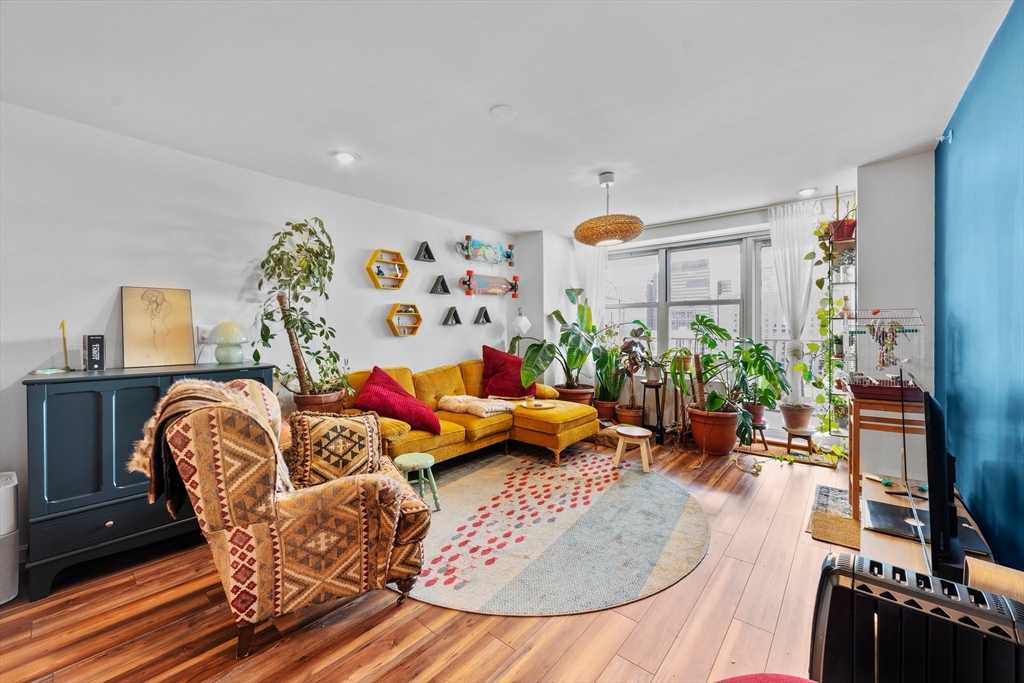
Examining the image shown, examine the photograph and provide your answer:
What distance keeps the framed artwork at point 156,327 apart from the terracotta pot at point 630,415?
4009 mm

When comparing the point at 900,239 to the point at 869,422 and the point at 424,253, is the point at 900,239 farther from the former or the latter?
the point at 424,253

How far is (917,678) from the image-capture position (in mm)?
797

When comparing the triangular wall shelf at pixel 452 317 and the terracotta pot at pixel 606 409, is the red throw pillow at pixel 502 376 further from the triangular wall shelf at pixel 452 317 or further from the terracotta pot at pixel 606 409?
the terracotta pot at pixel 606 409

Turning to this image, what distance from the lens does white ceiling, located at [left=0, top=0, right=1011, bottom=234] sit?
5.14 ft

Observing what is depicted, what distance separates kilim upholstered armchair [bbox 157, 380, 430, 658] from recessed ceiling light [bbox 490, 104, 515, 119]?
1.85 m

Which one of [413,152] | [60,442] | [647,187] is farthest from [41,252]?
[647,187]

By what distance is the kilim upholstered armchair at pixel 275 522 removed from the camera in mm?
1477

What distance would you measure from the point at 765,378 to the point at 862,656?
3.79m

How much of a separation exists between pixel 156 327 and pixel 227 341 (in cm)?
42

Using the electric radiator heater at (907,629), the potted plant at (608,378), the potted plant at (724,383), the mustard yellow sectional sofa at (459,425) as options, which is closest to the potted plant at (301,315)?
the mustard yellow sectional sofa at (459,425)

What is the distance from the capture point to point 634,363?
4633mm

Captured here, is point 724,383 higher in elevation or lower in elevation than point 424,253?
lower

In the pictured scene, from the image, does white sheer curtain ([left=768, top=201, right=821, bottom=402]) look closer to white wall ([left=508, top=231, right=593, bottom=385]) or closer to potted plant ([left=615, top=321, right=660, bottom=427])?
potted plant ([left=615, top=321, right=660, bottom=427])

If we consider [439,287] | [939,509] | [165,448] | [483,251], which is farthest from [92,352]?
[939,509]
